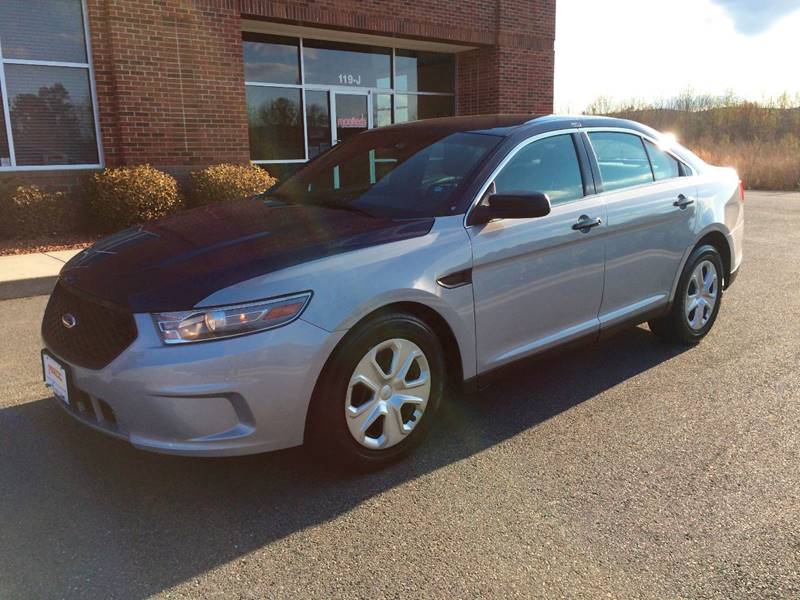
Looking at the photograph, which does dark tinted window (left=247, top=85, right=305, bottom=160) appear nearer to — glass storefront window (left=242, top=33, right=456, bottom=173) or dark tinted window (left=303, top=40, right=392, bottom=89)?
glass storefront window (left=242, top=33, right=456, bottom=173)

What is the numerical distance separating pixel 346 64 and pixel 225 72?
3.70 m

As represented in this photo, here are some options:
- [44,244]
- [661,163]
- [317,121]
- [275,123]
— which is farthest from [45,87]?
[661,163]

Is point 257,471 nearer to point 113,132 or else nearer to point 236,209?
point 236,209

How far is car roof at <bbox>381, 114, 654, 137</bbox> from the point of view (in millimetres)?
4031

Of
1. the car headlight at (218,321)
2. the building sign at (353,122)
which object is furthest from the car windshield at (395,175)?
the building sign at (353,122)

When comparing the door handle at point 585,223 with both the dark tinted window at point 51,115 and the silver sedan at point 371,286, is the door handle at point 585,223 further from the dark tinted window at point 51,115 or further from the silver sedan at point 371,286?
the dark tinted window at point 51,115

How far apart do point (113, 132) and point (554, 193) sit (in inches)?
346

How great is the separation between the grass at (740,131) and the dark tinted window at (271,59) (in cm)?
1783

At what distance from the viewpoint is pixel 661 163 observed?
4832 millimetres

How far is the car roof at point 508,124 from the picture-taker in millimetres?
4031

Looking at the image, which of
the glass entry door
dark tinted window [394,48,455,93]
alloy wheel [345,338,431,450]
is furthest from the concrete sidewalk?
dark tinted window [394,48,455,93]

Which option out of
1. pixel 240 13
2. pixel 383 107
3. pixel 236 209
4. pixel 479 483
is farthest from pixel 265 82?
pixel 479 483

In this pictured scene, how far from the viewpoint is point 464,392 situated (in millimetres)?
3555

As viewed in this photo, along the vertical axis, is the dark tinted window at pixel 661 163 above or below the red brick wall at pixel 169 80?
below
